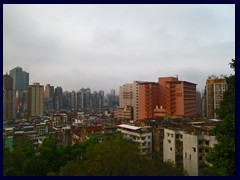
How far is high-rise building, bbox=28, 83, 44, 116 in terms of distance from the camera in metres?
7.08

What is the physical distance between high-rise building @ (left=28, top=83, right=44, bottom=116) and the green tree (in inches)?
230

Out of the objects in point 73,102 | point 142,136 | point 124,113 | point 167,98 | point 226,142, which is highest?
point 167,98

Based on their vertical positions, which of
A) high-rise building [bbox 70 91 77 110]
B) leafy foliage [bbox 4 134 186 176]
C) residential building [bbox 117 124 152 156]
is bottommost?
residential building [bbox 117 124 152 156]

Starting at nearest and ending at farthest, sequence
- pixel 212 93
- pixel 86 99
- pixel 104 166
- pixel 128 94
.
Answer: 1. pixel 104 166
2. pixel 212 93
3. pixel 86 99
4. pixel 128 94

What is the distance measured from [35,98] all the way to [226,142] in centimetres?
627

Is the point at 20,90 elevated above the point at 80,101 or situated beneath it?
elevated above

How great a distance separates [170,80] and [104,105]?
4.97 m

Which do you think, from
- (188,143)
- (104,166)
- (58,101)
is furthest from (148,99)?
(104,166)

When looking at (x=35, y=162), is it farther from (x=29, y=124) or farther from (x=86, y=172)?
(x=29, y=124)

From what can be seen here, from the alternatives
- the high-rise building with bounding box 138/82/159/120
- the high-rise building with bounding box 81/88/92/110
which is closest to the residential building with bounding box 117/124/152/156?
the high-rise building with bounding box 138/82/159/120

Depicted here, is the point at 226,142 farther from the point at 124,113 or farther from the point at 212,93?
the point at 124,113

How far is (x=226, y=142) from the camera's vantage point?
2.27 m

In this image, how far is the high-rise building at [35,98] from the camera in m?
7.08

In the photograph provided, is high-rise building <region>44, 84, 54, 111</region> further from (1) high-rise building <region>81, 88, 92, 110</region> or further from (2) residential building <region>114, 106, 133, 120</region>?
(2) residential building <region>114, 106, 133, 120</region>
